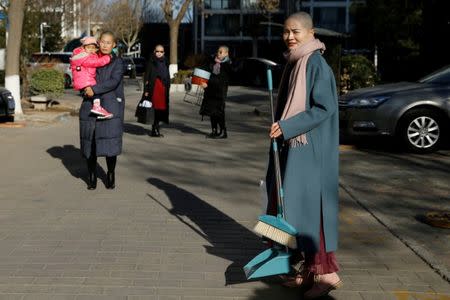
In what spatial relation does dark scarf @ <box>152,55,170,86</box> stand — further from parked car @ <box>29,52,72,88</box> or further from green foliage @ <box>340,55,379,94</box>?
parked car @ <box>29,52,72,88</box>

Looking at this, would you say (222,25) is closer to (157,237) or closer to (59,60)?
(59,60)

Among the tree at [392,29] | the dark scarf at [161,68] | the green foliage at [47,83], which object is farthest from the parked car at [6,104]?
the tree at [392,29]

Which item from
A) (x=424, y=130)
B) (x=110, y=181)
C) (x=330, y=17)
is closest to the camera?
(x=110, y=181)

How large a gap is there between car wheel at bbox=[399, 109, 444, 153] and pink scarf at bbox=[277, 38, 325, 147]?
288 inches

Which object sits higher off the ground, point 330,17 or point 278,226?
point 330,17

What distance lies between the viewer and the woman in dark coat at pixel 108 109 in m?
8.04

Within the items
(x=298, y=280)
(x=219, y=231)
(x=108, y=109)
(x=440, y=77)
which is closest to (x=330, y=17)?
(x=440, y=77)

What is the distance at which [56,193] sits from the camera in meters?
8.18

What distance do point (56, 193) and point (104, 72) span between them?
4.95 ft

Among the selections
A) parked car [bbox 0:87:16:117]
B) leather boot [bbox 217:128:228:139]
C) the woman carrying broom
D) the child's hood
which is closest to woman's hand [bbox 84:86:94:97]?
the child's hood

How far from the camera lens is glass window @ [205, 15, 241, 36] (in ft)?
262

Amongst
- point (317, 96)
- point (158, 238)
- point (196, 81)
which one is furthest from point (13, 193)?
point (196, 81)

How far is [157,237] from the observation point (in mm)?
6148

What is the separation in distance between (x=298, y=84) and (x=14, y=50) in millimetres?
14364
